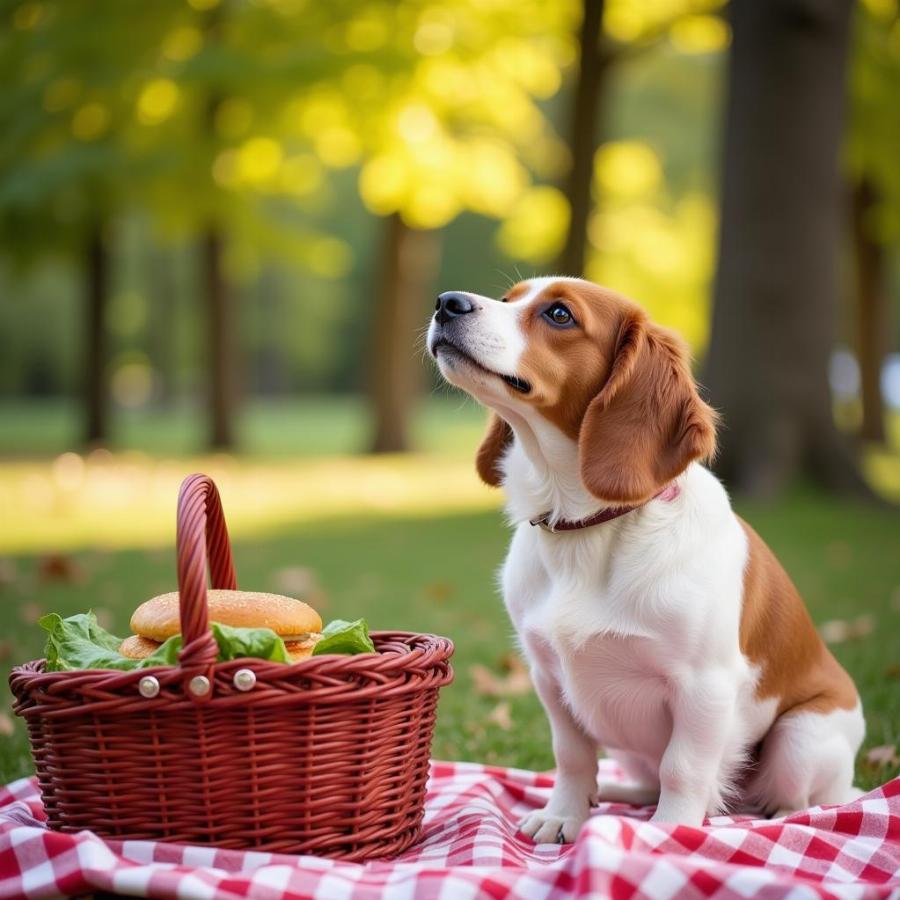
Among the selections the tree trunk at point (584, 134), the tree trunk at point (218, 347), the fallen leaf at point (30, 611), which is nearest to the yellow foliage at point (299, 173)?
the tree trunk at point (218, 347)

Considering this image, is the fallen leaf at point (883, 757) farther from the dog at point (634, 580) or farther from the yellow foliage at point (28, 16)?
the yellow foliage at point (28, 16)

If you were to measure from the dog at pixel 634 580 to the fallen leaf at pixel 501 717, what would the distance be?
3.46 feet

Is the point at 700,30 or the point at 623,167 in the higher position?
the point at 700,30

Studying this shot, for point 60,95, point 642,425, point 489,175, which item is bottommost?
point 642,425

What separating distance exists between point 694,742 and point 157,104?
50.0ft

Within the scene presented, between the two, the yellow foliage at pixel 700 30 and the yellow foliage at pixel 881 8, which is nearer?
the yellow foliage at pixel 700 30

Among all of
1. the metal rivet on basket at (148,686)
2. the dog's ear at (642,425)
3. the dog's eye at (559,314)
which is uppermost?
the dog's eye at (559,314)

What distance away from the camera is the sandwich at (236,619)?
291 cm

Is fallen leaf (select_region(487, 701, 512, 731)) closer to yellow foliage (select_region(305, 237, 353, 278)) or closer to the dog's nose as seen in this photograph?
the dog's nose

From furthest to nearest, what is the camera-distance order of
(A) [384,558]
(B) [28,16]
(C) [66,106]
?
(C) [66,106] → (B) [28,16] → (A) [384,558]

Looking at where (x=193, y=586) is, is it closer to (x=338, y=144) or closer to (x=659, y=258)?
(x=338, y=144)

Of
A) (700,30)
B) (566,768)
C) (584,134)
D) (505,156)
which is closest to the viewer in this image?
(566,768)

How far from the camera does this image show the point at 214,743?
2.61 m

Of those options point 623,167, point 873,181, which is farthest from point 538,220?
point 873,181
